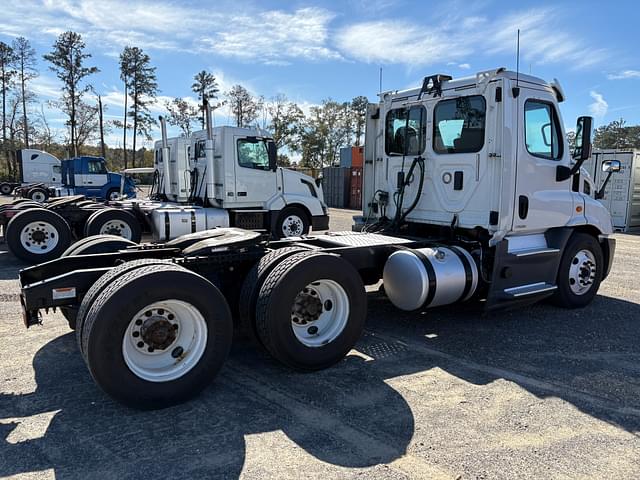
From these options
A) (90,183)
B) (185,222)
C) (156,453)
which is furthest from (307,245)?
(90,183)

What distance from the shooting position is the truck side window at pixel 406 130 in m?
6.51

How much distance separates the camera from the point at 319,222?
44.5 ft

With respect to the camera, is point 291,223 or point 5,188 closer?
point 291,223

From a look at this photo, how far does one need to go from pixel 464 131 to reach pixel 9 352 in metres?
5.39

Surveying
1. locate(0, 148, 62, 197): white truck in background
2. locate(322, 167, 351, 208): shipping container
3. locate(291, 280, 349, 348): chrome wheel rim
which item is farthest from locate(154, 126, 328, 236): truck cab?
locate(0, 148, 62, 197): white truck in background

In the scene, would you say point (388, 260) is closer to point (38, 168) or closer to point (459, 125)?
point (459, 125)

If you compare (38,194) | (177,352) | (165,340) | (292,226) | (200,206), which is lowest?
(177,352)

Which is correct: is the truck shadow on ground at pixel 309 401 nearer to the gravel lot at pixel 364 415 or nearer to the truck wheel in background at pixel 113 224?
the gravel lot at pixel 364 415

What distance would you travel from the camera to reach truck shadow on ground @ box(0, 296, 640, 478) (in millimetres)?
3039

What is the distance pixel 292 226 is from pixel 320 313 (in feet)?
28.5

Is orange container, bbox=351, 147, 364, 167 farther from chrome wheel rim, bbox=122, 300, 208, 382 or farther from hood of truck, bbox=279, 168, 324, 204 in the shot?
chrome wheel rim, bbox=122, 300, 208, 382

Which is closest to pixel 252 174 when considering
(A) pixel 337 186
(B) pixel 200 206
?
(B) pixel 200 206

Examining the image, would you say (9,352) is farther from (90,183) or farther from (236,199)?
(90,183)

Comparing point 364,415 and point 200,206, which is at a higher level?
point 200,206
